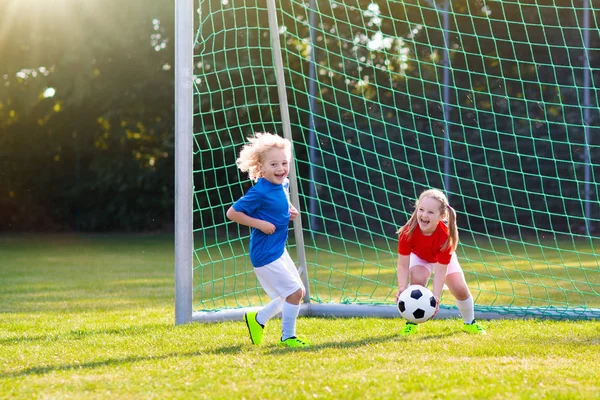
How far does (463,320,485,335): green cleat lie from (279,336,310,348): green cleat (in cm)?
88

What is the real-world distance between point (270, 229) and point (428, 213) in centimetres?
81

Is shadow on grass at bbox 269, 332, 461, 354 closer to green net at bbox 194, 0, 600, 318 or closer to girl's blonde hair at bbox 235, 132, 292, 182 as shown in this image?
girl's blonde hair at bbox 235, 132, 292, 182

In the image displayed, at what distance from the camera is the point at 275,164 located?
3715mm

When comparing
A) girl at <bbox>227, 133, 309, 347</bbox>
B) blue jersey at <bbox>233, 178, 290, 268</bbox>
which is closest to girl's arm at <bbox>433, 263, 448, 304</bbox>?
girl at <bbox>227, 133, 309, 347</bbox>

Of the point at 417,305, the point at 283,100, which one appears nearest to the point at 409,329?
the point at 417,305

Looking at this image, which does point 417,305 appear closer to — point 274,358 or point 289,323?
point 289,323

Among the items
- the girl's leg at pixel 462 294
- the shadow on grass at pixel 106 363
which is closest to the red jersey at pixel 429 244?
the girl's leg at pixel 462 294

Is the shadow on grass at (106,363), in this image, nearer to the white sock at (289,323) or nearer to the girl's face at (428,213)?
the white sock at (289,323)

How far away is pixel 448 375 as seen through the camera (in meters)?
2.74

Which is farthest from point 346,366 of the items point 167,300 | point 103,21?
point 103,21

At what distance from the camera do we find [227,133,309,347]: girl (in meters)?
3.64

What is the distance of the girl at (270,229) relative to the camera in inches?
143

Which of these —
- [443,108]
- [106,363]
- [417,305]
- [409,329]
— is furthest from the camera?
[443,108]

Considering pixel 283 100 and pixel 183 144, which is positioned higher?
pixel 283 100
